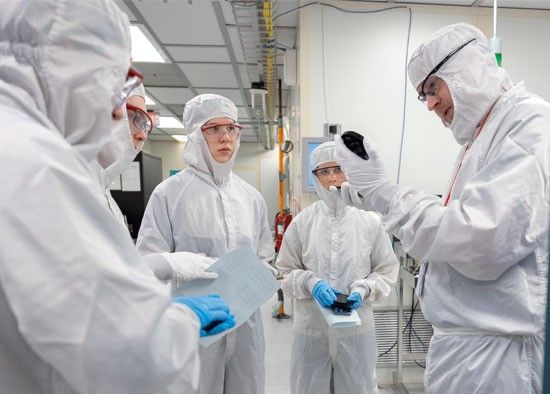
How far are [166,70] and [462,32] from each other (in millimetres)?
3500

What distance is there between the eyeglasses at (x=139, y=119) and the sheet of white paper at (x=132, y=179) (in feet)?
→ 3.21

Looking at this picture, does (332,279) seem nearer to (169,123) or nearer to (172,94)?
(172,94)

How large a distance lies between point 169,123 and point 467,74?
6867mm

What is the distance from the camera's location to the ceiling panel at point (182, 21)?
250cm

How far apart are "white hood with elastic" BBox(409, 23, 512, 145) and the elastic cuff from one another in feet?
0.92

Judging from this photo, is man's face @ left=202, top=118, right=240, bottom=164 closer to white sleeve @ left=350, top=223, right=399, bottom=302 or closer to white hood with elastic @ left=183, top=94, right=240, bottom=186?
white hood with elastic @ left=183, top=94, right=240, bottom=186

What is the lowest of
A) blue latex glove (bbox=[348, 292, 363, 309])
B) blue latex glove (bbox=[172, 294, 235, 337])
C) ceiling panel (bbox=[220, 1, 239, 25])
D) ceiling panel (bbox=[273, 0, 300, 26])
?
blue latex glove (bbox=[348, 292, 363, 309])

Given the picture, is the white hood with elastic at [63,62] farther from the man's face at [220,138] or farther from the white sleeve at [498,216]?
the man's face at [220,138]

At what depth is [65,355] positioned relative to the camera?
1.49 feet

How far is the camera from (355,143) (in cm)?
130

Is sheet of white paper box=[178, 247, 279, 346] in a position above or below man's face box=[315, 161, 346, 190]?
below

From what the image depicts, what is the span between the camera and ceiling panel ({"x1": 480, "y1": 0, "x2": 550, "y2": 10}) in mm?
2582

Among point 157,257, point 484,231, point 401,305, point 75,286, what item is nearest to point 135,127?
point 157,257

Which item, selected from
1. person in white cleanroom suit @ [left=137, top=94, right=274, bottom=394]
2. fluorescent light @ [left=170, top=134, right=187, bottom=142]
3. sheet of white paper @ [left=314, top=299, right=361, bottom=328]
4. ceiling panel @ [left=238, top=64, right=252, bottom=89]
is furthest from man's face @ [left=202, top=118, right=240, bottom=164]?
fluorescent light @ [left=170, top=134, right=187, bottom=142]
